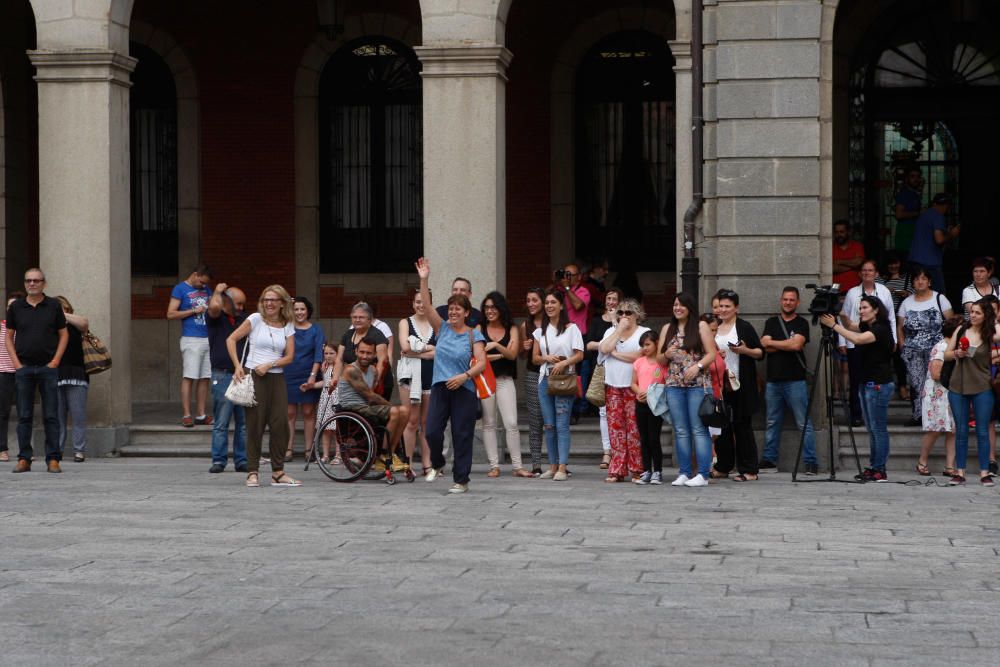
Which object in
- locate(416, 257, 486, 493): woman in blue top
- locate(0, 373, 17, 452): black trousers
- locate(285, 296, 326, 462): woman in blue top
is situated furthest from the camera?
locate(285, 296, 326, 462): woman in blue top

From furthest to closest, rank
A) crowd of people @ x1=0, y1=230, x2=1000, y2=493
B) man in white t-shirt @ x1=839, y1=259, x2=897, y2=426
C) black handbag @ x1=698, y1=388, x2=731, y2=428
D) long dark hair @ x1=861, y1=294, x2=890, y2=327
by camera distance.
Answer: man in white t-shirt @ x1=839, y1=259, x2=897, y2=426 → long dark hair @ x1=861, y1=294, x2=890, y2=327 → black handbag @ x1=698, y1=388, x2=731, y2=428 → crowd of people @ x1=0, y1=230, x2=1000, y2=493

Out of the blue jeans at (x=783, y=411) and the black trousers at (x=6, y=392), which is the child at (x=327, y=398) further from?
the blue jeans at (x=783, y=411)

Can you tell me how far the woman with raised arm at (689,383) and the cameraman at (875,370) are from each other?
1144 millimetres

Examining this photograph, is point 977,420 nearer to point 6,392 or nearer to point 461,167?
point 461,167

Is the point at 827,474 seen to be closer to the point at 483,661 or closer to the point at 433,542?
the point at 433,542

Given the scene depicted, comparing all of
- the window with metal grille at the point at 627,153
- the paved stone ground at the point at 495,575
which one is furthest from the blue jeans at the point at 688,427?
the window with metal grille at the point at 627,153

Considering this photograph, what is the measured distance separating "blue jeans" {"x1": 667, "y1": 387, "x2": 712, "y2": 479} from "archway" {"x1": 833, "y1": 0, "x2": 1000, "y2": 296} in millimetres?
5980

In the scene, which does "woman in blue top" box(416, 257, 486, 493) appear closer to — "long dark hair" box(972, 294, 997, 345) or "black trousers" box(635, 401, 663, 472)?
"black trousers" box(635, 401, 663, 472)

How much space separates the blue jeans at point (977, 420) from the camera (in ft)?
46.6

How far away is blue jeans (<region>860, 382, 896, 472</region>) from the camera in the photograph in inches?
565

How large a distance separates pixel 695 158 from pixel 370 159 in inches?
228

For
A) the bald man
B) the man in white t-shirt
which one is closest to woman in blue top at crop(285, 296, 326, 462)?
the bald man

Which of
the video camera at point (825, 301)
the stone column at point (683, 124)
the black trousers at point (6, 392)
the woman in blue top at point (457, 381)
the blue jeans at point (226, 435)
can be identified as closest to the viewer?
the woman in blue top at point (457, 381)

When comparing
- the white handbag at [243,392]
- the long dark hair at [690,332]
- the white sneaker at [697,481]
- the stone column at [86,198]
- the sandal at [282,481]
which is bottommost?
the white sneaker at [697,481]
